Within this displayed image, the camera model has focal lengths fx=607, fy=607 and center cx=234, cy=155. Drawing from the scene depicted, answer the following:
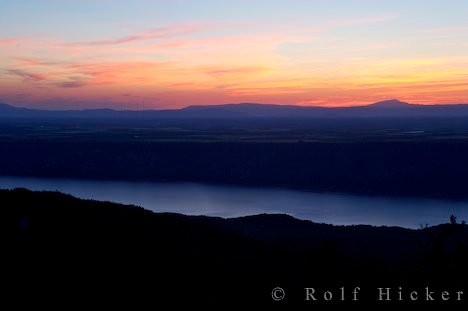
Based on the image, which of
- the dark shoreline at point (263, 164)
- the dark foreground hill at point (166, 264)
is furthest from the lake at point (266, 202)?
the dark foreground hill at point (166, 264)

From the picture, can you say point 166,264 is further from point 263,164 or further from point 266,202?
point 263,164

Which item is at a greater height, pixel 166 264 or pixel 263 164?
pixel 166 264

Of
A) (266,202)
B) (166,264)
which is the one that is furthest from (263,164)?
(166,264)

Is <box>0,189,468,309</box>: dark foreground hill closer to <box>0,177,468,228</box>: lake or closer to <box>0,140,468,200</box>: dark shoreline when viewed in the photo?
<box>0,177,468,228</box>: lake

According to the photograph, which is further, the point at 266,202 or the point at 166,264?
the point at 266,202

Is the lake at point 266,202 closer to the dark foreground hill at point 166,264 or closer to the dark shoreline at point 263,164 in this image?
the dark shoreline at point 263,164

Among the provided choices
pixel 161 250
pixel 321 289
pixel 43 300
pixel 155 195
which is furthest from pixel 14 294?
pixel 155 195

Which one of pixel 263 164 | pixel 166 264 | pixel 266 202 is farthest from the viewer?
pixel 263 164
